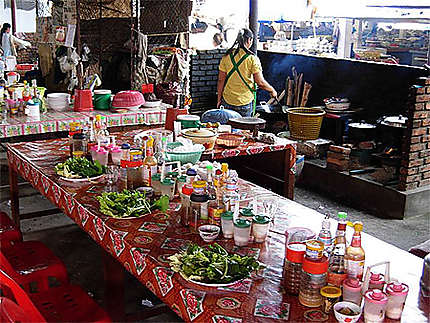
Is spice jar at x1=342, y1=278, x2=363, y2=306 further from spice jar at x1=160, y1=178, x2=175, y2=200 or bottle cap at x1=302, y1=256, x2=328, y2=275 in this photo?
spice jar at x1=160, y1=178, x2=175, y2=200

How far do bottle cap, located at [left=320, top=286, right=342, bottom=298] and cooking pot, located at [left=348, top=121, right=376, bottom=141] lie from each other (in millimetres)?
4824

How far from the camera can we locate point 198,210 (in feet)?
9.02

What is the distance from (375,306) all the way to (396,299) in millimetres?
101

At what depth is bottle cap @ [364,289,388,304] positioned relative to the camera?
6.29ft

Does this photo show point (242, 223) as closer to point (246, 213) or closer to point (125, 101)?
point (246, 213)

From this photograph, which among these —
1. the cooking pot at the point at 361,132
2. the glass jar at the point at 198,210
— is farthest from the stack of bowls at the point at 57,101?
Answer: the glass jar at the point at 198,210

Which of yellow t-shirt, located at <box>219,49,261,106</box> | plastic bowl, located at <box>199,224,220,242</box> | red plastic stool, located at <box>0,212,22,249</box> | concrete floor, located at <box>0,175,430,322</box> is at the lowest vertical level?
concrete floor, located at <box>0,175,430,322</box>

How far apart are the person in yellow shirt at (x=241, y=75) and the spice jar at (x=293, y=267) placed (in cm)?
475

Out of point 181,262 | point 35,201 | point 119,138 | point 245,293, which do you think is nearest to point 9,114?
point 35,201

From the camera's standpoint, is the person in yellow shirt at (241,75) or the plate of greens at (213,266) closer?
the plate of greens at (213,266)

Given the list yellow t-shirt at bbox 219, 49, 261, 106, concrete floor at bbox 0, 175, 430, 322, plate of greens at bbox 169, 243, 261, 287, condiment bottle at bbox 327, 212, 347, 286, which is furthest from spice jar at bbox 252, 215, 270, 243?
yellow t-shirt at bbox 219, 49, 261, 106

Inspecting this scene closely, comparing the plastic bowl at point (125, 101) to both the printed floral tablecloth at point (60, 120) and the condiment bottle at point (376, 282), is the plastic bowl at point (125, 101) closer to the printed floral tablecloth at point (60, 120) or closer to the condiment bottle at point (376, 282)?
the printed floral tablecloth at point (60, 120)

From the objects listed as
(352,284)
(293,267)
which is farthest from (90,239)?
(352,284)

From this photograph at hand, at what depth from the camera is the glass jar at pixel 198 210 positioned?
108 inches
